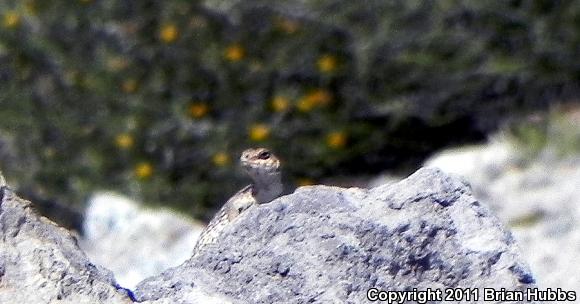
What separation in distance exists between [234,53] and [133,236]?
185cm

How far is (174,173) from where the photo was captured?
863cm

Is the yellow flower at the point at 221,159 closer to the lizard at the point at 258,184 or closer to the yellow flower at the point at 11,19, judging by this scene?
the yellow flower at the point at 11,19

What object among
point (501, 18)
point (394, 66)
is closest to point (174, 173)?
point (394, 66)

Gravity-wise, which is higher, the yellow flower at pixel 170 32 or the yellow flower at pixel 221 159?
the yellow flower at pixel 170 32

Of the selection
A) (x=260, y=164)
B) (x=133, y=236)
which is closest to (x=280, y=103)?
(x=133, y=236)

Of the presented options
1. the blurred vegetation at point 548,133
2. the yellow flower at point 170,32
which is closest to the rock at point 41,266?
the blurred vegetation at point 548,133

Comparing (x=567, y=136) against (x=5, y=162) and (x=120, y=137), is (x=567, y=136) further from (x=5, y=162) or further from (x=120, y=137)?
(x=5, y=162)

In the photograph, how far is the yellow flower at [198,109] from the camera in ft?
27.9

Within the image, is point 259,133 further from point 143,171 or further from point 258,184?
point 258,184

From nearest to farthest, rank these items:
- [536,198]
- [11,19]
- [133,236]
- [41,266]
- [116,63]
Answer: [41,266] → [536,198] → [133,236] → [116,63] → [11,19]

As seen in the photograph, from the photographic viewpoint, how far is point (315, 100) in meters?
8.34

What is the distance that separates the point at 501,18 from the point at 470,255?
5417mm

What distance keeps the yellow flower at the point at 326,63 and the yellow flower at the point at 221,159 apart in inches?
31.3

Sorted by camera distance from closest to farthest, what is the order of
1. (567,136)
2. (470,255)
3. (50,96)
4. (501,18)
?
(470,255) < (567,136) < (501,18) < (50,96)
